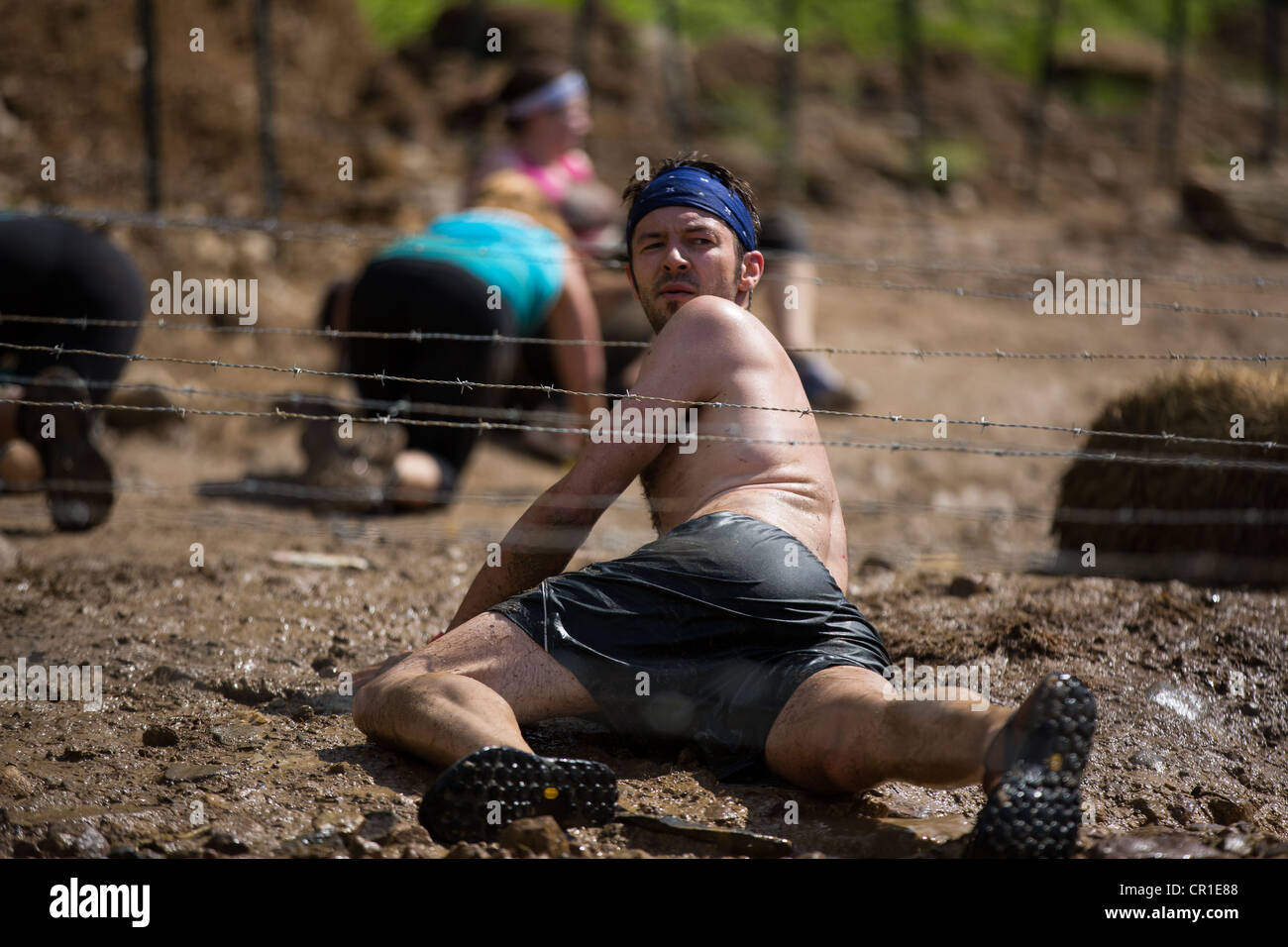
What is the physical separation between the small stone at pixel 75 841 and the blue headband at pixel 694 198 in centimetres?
171

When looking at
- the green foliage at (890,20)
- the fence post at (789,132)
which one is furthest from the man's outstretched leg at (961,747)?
the green foliage at (890,20)

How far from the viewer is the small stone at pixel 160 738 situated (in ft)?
9.11

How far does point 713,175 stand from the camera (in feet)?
10.3

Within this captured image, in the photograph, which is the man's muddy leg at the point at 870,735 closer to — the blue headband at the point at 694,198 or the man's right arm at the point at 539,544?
the man's right arm at the point at 539,544

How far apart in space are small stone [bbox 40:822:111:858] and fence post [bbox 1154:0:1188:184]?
38.5 feet

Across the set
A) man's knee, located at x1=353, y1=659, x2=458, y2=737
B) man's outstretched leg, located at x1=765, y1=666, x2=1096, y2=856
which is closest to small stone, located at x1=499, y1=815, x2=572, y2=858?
man's knee, located at x1=353, y1=659, x2=458, y2=737

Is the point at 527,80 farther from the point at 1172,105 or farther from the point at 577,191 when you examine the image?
the point at 1172,105

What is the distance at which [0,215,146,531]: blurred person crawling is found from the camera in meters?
4.41

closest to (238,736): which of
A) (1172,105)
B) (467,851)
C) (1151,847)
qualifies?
(467,851)

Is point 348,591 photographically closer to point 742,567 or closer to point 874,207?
point 742,567

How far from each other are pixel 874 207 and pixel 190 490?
787cm

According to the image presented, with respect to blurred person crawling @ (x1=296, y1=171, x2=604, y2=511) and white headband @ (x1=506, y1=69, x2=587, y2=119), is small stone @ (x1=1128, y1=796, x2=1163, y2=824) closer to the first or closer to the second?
blurred person crawling @ (x1=296, y1=171, x2=604, y2=511)

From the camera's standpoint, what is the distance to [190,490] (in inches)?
198

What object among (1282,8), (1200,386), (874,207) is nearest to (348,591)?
(1200,386)
